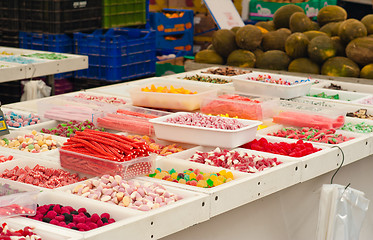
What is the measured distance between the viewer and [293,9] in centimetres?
604

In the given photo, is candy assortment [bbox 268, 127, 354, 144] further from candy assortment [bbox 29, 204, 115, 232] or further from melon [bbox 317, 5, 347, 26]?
melon [bbox 317, 5, 347, 26]

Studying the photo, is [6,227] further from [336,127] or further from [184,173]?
[336,127]

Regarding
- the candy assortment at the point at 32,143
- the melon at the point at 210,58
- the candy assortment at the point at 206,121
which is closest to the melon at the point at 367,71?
the melon at the point at 210,58

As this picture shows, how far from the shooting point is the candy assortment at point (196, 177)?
108 inches

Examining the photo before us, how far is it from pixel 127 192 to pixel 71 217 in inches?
12.2

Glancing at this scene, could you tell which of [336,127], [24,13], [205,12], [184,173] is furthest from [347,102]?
[205,12]

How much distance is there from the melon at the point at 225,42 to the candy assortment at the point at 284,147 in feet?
8.00

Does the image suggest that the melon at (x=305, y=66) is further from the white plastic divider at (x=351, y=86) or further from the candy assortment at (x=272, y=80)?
the candy assortment at (x=272, y=80)

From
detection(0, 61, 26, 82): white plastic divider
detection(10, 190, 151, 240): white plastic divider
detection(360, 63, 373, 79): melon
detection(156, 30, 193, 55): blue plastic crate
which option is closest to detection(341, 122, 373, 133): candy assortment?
detection(360, 63, 373, 79): melon

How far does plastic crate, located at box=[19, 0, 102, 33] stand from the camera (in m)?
6.39

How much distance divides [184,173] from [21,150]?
0.87 metres

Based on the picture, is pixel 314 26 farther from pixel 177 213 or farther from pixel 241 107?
pixel 177 213

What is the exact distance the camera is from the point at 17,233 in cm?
211

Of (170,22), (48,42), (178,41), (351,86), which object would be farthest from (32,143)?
(178,41)
